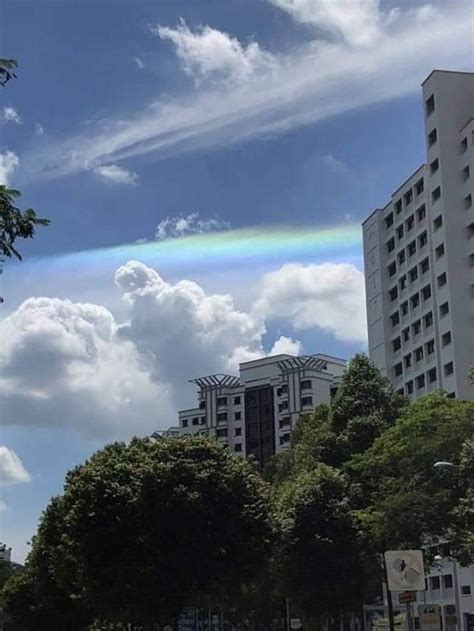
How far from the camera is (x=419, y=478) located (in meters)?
39.9

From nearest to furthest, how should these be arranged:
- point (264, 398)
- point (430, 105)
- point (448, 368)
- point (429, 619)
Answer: point (429, 619) → point (448, 368) → point (430, 105) → point (264, 398)

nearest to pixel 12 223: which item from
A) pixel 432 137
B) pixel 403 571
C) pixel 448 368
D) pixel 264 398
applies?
pixel 403 571

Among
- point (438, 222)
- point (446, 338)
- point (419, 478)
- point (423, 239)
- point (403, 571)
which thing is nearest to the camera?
point (403, 571)

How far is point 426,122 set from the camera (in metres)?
89.2

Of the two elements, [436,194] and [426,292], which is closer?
[436,194]

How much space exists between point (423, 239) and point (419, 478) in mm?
52403

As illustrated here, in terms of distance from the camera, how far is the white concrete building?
14175 centimetres

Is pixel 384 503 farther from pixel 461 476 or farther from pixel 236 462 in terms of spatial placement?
pixel 236 462

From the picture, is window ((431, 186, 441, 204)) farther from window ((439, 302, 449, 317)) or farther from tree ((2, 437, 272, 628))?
tree ((2, 437, 272, 628))

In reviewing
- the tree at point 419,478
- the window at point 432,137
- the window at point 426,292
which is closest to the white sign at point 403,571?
the tree at point 419,478

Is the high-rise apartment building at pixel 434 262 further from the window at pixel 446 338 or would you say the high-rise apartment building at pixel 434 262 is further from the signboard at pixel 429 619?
the signboard at pixel 429 619

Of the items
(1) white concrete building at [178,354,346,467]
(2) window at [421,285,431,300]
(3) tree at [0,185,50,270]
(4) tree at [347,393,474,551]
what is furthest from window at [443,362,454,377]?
(3) tree at [0,185,50,270]

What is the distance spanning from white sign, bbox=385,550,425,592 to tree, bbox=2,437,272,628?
22.8 metres

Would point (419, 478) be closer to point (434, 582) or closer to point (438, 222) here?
point (434, 582)
